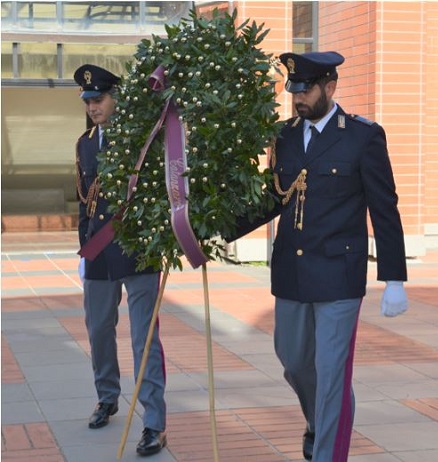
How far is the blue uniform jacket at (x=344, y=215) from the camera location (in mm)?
4715

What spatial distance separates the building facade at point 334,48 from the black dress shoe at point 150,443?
A: 812 cm

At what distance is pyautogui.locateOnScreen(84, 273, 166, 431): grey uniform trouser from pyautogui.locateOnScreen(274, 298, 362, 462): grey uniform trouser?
845mm

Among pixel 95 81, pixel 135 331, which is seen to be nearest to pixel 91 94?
pixel 95 81

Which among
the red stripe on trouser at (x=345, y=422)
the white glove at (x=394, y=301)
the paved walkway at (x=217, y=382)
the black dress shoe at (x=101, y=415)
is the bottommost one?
the paved walkway at (x=217, y=382)

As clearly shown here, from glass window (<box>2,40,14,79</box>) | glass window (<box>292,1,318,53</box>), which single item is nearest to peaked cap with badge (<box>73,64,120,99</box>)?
glass window (<box>292,1,318,53</box>)

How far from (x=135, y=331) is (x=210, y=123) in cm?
129

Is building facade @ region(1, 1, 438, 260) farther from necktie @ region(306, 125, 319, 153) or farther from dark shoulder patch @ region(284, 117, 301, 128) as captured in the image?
necktie @ region(306, 125, 319, 153)

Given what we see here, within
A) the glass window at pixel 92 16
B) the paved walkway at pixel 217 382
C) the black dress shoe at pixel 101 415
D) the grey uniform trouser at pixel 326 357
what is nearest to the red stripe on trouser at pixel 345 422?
the grey uniform trouser at pixel 326 357

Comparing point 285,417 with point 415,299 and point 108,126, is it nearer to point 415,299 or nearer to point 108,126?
point 108,126

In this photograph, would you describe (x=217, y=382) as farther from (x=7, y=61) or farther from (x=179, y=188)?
(x=7, y=61)

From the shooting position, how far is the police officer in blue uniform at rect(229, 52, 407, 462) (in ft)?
15.4

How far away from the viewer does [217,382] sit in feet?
23.1

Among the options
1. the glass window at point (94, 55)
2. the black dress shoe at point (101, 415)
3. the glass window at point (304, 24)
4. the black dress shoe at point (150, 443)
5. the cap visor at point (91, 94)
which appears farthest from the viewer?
the glass window at point (94, 55)

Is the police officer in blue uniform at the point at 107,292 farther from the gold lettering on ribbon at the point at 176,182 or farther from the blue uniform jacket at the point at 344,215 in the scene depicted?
the blue uniform jacket at the point at 344,215
